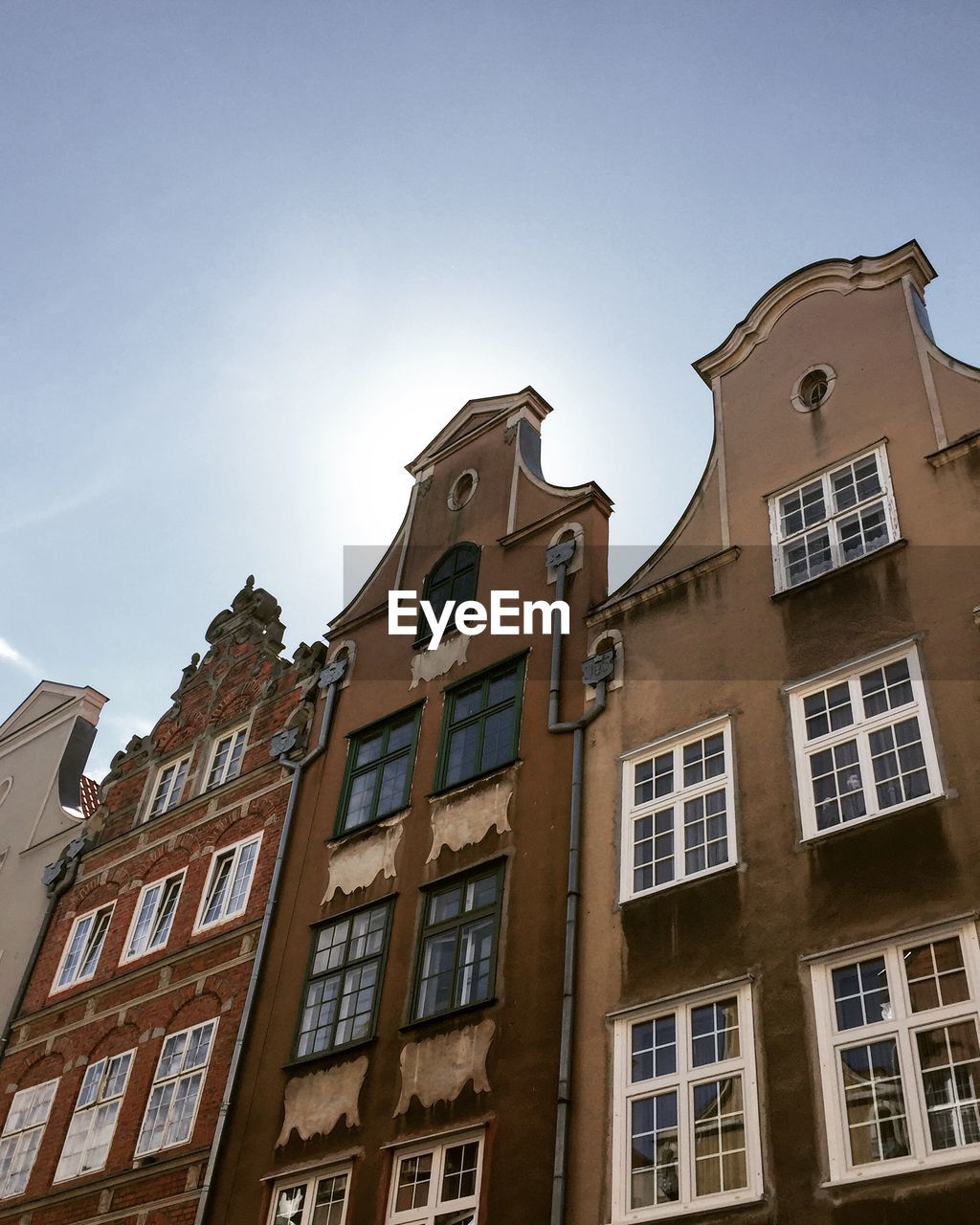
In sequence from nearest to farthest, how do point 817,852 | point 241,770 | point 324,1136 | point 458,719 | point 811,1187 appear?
point 811,1187 → point 817,852 → point 324,1136 → point 458,719 → point 241,770

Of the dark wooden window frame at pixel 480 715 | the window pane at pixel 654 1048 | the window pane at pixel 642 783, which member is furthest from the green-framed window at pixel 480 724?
the window pane at pixel 654 1048

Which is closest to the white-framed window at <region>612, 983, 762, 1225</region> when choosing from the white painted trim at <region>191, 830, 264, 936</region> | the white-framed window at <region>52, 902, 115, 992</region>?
the white painted trim at <region>191, 830, 264, 936</region>

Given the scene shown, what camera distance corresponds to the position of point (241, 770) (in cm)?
2339

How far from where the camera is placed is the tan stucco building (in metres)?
25.1

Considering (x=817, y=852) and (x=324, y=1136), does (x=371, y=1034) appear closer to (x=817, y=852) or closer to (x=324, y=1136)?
(x=324, y=1136)

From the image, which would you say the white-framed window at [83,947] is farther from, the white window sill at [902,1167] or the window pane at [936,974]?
the window pane at [936,974]

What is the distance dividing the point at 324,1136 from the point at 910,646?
9.10 m

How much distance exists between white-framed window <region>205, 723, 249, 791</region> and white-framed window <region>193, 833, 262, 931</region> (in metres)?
1.79

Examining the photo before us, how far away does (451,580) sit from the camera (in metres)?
22.0

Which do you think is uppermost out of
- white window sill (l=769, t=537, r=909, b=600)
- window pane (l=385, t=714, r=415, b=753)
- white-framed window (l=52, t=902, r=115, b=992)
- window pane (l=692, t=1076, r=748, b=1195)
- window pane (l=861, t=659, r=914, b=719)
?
window pane (l=385, t=714, r=415, b=753)

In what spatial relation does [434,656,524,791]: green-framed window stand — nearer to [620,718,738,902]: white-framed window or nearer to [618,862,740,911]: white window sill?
[620,718,738,902]: white-framed window

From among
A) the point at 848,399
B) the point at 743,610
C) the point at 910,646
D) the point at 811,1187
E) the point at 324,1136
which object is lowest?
the point at 811,1187

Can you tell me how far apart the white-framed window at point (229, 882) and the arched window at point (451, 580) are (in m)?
4.36

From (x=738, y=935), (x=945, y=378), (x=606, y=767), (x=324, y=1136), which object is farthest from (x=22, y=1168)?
(x=945, y=378)
